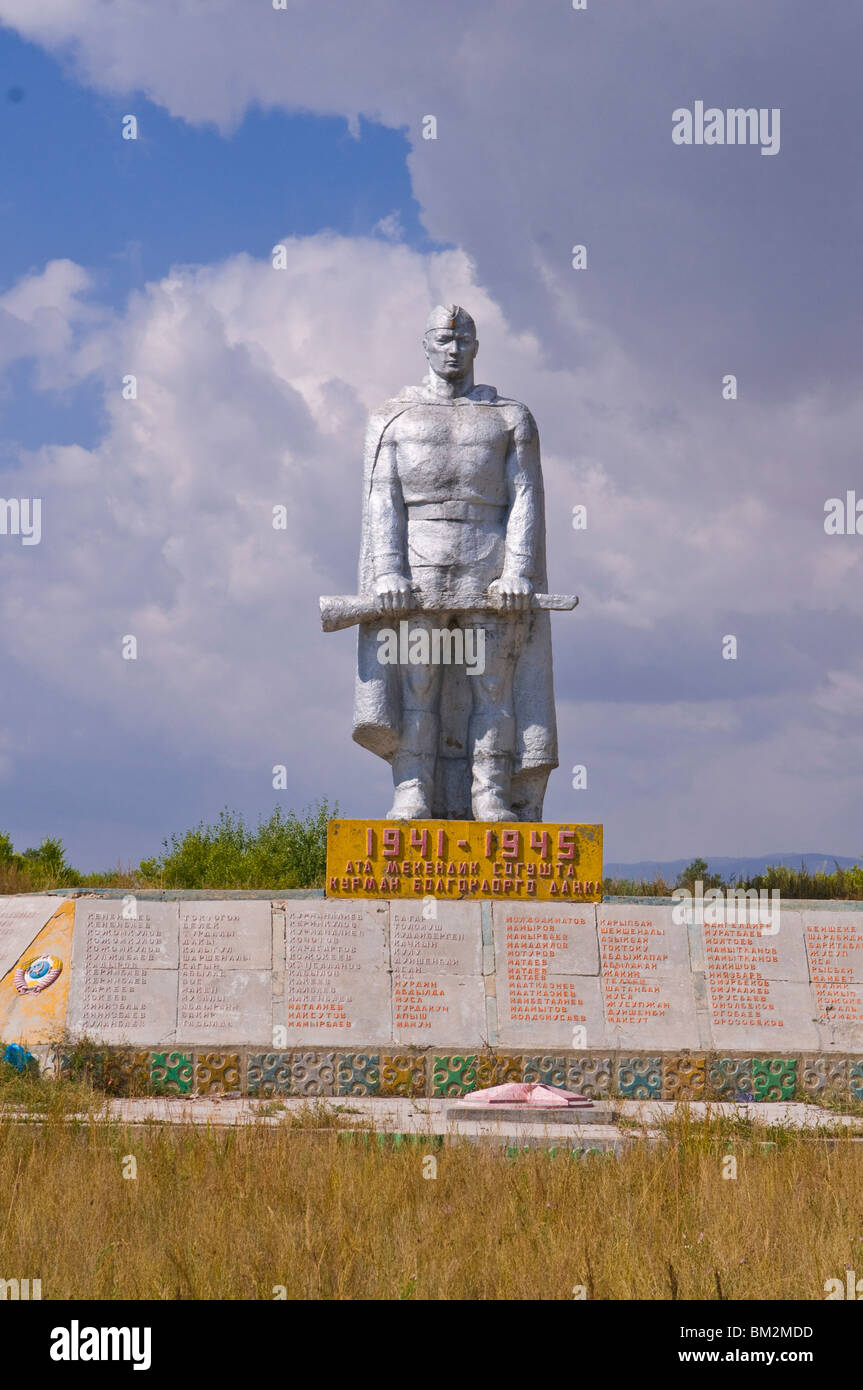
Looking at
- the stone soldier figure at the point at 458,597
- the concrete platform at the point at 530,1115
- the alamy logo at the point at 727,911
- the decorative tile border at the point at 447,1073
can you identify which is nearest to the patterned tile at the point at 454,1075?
the decorative tile border at the point at 447,1073

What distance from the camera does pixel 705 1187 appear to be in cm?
560

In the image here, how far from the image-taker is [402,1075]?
8727mm

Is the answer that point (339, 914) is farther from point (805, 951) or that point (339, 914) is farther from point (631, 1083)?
point (805, 951)

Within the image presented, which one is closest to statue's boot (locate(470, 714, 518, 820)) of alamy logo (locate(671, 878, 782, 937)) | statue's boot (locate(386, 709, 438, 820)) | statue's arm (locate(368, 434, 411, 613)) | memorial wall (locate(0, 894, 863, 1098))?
statue's boot (locate(386, 709, 438, 820))

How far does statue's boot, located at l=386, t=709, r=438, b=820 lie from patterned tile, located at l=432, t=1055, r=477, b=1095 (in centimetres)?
205

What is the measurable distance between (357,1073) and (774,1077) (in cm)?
248

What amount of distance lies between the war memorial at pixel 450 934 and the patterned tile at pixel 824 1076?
0.01 m

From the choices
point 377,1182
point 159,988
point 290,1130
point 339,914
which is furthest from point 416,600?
point 377,1182

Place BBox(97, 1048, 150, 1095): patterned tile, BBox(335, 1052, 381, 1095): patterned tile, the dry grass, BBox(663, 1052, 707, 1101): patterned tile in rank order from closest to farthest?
the dry grass, BBox(97, 1048, 150, 1095): patterned tile, BBox(335, 1052, 381, 1095): patterned tile, BBox(663, 1052, 707, 1101): patterned tile

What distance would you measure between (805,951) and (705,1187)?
432 cm

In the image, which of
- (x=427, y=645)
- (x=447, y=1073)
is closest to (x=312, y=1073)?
(x=447, y=1073)

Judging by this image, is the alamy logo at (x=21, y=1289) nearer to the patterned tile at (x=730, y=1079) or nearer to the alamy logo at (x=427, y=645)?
the patterned tile at (x=730, y=1079)

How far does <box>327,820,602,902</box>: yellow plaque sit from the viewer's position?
9672 millimetres

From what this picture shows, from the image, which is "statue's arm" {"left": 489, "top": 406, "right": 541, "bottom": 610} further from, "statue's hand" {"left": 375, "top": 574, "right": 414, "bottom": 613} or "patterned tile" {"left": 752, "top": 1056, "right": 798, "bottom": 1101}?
"patterned tile" {"left": 752, "top": 1056, "right": 798, "bottom": 1101}
